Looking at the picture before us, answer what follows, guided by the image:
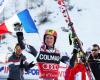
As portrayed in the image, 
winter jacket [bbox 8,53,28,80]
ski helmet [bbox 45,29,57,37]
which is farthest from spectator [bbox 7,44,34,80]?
ski helmet [bbox 45,29,57,37]

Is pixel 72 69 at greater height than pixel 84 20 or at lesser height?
lesser

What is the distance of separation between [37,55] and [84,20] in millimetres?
809

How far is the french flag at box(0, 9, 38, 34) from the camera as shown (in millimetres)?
9195

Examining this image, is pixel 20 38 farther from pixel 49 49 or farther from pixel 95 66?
pixel 95 66

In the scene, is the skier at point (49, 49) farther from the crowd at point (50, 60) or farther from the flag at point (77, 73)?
the flag at point (77, 73)

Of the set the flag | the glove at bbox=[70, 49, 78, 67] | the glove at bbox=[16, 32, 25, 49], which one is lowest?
the flag

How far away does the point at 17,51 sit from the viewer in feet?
30.3

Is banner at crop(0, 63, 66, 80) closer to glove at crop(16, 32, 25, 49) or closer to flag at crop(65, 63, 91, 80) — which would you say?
flag at crop(65, 63, 91, 80)

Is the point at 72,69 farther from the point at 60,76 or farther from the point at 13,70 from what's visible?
the point at 13,70

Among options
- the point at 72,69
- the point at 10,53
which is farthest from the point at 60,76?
the point at 10,53

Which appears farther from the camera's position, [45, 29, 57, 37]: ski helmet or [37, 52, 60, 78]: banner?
[37, 52, 60, 78]: banner

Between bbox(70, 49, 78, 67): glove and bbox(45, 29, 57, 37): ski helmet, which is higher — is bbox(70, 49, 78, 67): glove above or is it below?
below

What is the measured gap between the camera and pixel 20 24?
9.37 meters

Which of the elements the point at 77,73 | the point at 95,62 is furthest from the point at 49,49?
the point at 95,62
